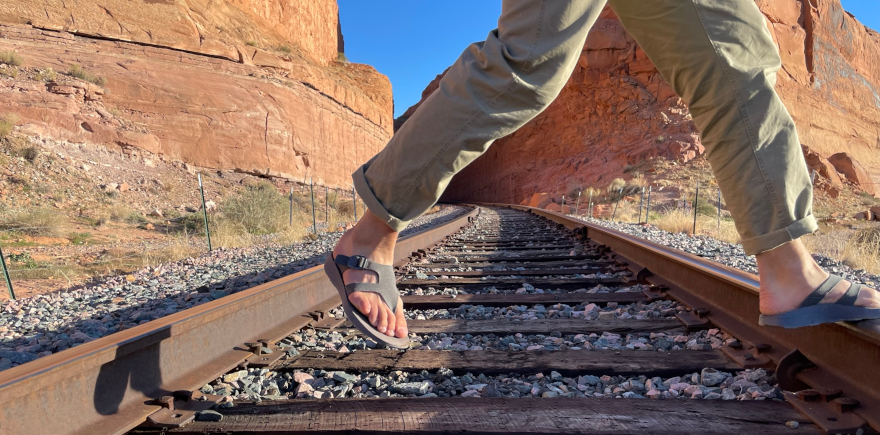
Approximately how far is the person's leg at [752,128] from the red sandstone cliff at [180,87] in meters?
19.1

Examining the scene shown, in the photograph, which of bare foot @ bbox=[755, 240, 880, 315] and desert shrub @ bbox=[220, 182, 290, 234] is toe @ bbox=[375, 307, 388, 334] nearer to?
bare foot @ bbox=[755, 240, 880, 315]

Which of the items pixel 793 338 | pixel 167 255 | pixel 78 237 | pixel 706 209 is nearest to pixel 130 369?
pixel 793 338

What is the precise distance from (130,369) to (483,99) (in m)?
1.26

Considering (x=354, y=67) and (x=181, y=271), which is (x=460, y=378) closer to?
(x=181, y=271)

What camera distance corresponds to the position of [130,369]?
1.48 meters

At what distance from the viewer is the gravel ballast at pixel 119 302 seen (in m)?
2.48

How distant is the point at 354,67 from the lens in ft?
148

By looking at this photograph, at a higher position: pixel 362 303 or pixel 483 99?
pixel 483 99

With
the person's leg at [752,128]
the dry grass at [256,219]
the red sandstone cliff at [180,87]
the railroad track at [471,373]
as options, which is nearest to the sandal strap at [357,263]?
the railroad track at [471,373]

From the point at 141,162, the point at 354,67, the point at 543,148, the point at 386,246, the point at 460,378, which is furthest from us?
the point at 354,67

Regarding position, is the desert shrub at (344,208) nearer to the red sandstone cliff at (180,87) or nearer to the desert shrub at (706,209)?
the red sandstone cliff at (180,87)

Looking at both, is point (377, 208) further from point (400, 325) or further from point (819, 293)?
point (819, 293)

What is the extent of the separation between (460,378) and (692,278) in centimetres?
172

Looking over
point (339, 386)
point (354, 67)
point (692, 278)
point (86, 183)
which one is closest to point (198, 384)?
point (339, 386)
